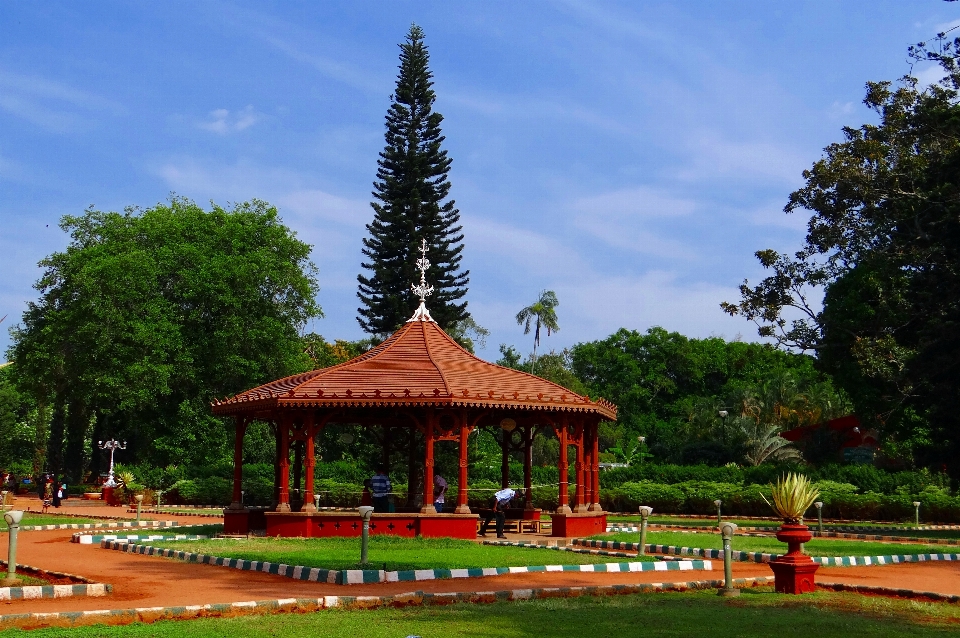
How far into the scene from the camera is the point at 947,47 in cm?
2189

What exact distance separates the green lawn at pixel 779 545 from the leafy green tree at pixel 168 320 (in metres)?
22.3

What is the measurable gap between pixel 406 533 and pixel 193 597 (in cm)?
832

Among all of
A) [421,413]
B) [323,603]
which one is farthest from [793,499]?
[421,413]

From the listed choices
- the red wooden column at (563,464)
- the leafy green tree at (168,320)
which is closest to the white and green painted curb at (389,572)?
Result: the red wooden column at (563,464)

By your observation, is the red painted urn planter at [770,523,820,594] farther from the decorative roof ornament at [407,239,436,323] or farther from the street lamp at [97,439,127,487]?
the street lamp at [97,439,127,487]

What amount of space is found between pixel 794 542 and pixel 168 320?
3159 cm

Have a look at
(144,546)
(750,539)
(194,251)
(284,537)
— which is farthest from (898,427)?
(194,251)

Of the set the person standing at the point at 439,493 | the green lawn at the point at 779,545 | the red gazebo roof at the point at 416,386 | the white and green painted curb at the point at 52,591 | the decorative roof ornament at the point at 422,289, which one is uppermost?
the decorative roof ornament at the point at 422,289

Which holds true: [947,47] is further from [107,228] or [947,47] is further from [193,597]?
[107,228]

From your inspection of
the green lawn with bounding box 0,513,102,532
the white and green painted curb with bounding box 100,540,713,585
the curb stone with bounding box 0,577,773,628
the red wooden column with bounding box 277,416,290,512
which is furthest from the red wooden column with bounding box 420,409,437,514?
the green lawn with bounding box 0,513,102,532

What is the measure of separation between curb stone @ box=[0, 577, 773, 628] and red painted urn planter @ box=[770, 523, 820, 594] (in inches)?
27.6

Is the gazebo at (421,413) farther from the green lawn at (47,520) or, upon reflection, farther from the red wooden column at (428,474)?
the green lawn at (47,520)

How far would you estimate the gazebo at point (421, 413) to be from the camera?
19297 millimetres

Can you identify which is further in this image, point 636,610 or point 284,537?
point 284,537
